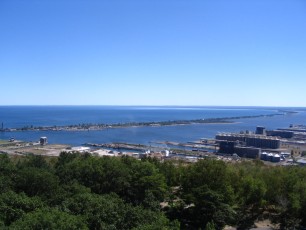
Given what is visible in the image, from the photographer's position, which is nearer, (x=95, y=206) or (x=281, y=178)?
(x=95, y=206)

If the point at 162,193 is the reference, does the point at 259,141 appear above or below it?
below

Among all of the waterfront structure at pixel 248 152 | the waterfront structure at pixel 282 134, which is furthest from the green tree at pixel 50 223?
the waterfront structure at pixel 282 134

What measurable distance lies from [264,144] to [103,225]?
37617 millimetres

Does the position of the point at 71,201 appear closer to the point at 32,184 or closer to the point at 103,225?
the point at 103,225

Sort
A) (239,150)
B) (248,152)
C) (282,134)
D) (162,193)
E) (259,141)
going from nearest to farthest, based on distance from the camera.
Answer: (162,193) < (248,152) < (239,150) < (259,141) < (282,134)

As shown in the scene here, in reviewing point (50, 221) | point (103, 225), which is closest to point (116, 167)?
point (103, 225)

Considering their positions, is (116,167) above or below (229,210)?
above

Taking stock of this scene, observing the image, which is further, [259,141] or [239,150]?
[259,141]

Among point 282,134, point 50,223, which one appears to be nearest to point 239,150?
point 282,134

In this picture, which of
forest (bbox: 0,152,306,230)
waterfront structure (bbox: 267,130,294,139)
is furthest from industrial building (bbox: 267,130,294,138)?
forest (bbox: 0,152,306,230)

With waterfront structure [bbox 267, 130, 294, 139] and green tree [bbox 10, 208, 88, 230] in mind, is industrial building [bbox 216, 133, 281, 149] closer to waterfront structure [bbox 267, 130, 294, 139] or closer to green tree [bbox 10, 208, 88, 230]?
waterfront structure [bbox 267, 130, 294, 139]

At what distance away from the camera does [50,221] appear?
6895 mm

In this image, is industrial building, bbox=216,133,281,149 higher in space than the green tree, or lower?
lower

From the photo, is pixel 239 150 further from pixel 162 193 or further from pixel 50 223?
pixel 50 223
